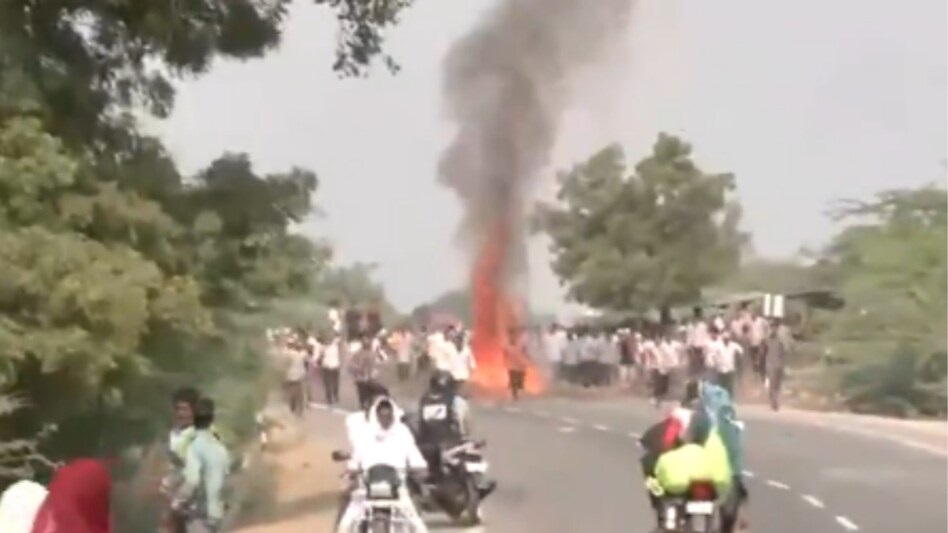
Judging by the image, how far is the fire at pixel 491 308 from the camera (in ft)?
161

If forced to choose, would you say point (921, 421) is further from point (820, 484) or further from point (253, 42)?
point (253, 42)

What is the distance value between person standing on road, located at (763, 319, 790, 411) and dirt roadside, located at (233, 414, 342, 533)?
8.24 metres

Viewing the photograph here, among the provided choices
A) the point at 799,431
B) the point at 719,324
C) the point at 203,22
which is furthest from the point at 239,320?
the point at 719,324

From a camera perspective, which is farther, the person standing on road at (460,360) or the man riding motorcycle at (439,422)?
the person standing on road at (460,360)

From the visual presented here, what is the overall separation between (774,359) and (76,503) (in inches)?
1110

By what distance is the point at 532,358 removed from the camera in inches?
1789

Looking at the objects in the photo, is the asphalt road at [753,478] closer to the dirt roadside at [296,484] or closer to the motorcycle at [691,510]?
the dirt roadside at [296,484]

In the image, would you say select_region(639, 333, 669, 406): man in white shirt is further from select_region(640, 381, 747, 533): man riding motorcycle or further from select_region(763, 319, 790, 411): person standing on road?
select_region(640, 381, 747, 533): man riding motorcycle

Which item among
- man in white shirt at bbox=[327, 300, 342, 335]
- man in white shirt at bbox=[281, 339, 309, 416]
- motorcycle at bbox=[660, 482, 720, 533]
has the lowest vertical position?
motorcycle at bbox=[660, 482, 720, 533]

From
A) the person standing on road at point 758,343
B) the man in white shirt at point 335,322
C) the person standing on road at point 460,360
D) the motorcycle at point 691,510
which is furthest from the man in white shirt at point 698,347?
the motorcycle at point 691,510

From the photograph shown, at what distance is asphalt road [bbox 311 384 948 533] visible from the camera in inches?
766

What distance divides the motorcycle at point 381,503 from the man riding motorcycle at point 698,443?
1809mm

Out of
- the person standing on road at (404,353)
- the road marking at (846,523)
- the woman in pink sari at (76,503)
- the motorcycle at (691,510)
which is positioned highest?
the person standing on road at (404,353)

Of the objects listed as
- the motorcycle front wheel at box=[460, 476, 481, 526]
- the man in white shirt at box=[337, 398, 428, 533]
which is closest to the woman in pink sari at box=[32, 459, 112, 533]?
the man in white shirt at box=[337, 398, 428, 533]
